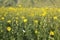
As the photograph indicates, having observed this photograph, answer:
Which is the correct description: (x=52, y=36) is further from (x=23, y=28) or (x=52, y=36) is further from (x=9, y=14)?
(x=9, y=14)

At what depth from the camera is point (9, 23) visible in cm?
391

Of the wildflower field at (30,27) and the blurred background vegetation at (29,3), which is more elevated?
the wildflower field at (30,27)

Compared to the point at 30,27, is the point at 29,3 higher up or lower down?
lower down

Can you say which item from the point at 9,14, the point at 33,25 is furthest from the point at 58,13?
the point at 9,14

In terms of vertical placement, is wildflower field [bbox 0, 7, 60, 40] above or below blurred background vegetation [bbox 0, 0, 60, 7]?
above

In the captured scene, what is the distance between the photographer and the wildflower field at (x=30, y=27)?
12.3 ft

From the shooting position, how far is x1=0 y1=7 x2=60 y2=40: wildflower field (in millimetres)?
3735

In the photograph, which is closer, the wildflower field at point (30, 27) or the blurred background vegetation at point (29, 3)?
the wildflower field at point (30, 27)

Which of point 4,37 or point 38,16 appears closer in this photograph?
point 4,37

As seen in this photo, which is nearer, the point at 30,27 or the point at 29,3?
the point at 30,27

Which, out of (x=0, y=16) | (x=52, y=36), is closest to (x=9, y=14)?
(x=0, y=16)

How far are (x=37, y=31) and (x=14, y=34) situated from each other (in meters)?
0.44

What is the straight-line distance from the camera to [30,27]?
380cm

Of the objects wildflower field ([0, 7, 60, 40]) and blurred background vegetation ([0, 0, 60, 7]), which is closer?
wildflower field ([0, 7, 60, 40])
